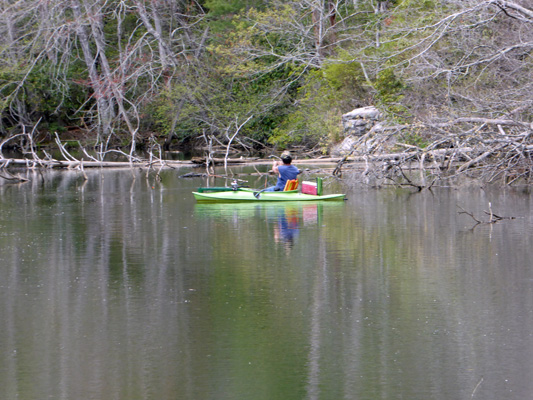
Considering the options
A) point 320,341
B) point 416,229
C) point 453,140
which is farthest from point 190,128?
point 320,341

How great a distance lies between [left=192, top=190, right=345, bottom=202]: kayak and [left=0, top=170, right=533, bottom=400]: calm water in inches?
100

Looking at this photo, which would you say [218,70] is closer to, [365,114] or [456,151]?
[365,114]

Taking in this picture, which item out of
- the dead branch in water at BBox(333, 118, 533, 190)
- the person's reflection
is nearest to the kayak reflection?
the person's reflection

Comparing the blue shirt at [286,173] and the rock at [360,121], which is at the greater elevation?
the rock at [360,121]

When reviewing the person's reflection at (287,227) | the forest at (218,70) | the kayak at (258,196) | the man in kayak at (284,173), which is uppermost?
the forest at (218,70)

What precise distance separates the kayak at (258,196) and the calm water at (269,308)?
8.36ft

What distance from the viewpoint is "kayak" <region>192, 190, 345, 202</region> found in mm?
17375

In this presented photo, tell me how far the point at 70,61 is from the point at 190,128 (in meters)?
6.96

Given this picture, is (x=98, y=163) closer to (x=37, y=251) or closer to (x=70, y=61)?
(x=70, y=61)

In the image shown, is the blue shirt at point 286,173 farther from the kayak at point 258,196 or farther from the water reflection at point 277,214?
the water reflection at point 277,214

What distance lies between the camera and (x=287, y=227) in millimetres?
13766

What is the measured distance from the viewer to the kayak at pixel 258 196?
17.4 m

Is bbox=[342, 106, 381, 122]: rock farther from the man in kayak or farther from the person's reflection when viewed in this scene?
the person's reflection

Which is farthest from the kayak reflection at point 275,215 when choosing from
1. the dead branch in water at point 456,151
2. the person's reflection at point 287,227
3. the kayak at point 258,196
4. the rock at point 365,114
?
the rock at point 365,114
